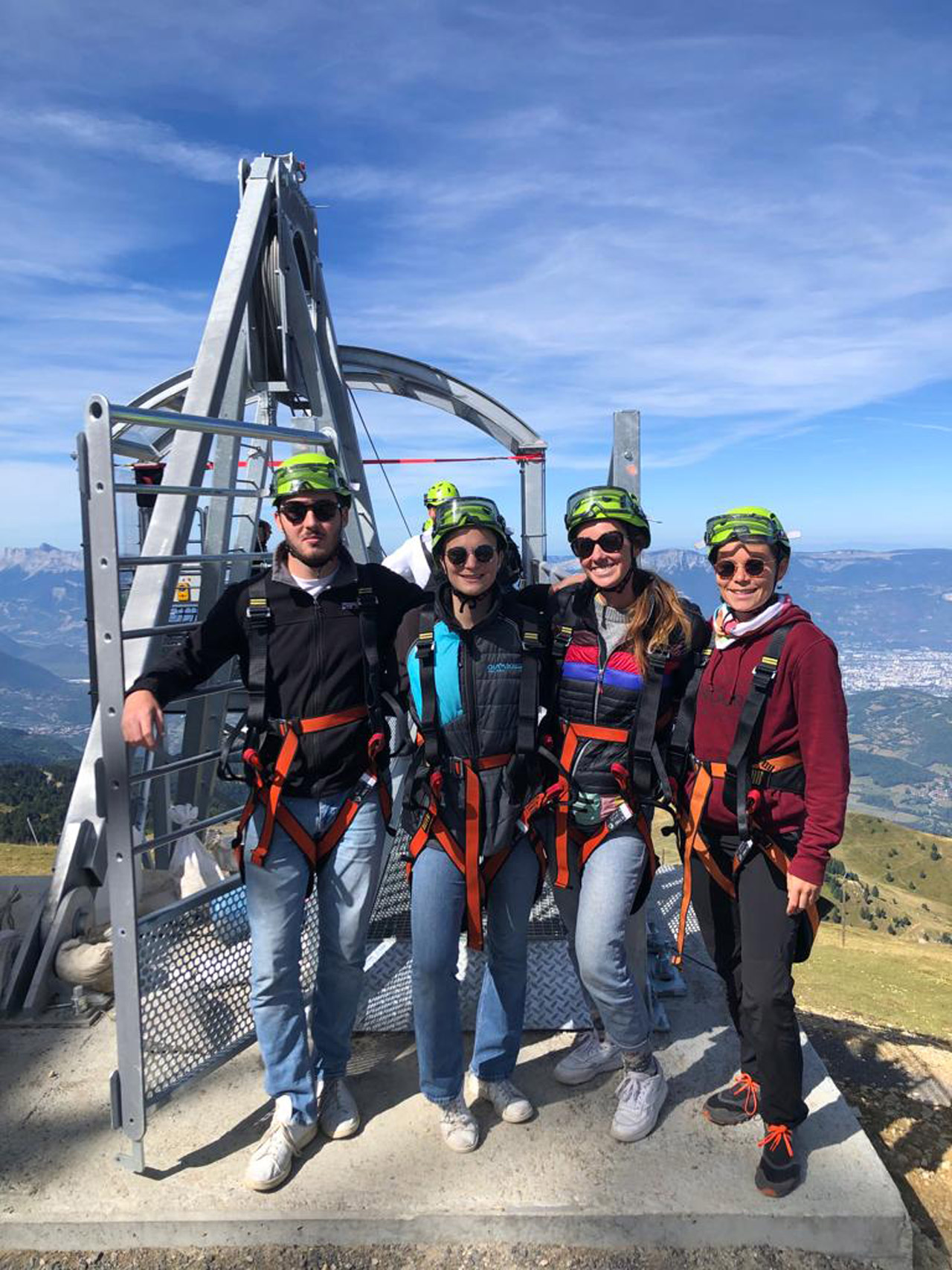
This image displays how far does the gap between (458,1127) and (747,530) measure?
2823 mm

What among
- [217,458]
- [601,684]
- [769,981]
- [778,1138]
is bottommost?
[778,1138]

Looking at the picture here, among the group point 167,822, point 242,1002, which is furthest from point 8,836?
point 242,1002

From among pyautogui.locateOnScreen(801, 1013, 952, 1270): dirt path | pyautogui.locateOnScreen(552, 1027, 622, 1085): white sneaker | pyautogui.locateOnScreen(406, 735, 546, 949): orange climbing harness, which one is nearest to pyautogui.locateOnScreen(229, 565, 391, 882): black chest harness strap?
pyautogui.locateOnScreen(406, 735, 546, 949): orange climbing harness

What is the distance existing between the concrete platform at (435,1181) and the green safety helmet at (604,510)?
2.65 m

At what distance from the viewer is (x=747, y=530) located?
339cm

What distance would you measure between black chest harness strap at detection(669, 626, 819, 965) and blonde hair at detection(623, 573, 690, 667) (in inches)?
7.0

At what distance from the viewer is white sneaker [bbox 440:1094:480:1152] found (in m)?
3.56

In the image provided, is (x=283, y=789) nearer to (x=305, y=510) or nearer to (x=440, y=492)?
(x=305, y=510)

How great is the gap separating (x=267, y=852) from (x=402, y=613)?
115cm

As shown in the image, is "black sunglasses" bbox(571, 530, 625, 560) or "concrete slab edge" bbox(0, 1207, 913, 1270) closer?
"concrete slab edge" bbox(0, 1207, 913, 1270)

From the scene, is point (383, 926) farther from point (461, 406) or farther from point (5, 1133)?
point (461, 406)

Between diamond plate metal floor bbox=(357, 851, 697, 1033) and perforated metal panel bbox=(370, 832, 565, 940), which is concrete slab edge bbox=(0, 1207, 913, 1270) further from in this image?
perforated metal panel bbox=(370, 832, 565, 940)

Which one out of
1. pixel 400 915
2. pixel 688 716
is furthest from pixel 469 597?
pixel 400 915

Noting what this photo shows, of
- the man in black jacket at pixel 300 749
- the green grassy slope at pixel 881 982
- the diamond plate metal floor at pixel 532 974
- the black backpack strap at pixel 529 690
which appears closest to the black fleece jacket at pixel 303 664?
the man in black jacket at pixel 300 749
